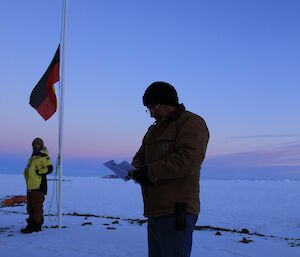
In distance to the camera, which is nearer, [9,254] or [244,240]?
[9,254]

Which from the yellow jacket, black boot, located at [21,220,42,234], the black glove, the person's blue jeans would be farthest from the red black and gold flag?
the person's blue jeans

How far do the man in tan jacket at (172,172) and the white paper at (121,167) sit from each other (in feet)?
0.50

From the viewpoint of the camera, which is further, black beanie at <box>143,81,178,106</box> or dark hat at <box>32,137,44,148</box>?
dark hat at <box>32,137,44,148</box>

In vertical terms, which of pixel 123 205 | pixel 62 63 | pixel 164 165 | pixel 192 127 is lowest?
pixel 123 205

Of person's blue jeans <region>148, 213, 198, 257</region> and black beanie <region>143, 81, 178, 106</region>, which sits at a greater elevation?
black beanie <region>143, 81, 178, 106</region>

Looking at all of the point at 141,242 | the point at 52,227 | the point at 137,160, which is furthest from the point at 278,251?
the point at 52,227

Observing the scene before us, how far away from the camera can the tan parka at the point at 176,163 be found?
2.29 m

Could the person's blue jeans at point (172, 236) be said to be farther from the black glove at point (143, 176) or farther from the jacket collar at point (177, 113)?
the jacket collar at point (177, 113)

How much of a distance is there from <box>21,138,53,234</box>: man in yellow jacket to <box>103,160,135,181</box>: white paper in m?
4.35

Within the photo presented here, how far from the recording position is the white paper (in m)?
2.62

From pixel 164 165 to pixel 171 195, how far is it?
0.27 meters

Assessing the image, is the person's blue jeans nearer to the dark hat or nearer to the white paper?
the white paper

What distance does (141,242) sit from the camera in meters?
5.53

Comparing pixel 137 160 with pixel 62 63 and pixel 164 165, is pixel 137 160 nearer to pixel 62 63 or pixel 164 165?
pixel 164 165
